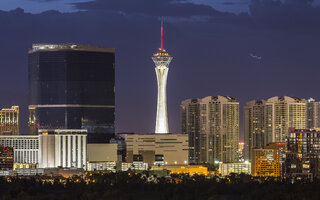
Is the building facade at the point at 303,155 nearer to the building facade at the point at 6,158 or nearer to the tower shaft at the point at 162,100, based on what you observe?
the tower shaft at the point at 162,100

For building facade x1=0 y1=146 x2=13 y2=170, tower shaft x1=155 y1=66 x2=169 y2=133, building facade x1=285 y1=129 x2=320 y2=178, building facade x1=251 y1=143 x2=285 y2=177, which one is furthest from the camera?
tower shaft x1=155 y1=66 x2=169 y2=133

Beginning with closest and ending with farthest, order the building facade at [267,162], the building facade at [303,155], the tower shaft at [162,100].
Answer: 1. the building facade at [303,155]
2. the building facade at [267,162]
3. the tower shaft at [162,100]

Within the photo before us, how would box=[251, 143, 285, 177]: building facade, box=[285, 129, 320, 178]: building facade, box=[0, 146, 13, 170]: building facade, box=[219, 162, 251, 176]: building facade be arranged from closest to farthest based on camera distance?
box=[285, 129, 320, 178]: building facade
box=[251, 143, 285, 177]: building facade
box=[219, 162, 251, 176]: building facade
box=[0, 146, 13, 170]: building facade

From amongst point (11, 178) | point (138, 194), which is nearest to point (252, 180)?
Result: point (138, 194)

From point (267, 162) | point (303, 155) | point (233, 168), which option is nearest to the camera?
point (303, 155)

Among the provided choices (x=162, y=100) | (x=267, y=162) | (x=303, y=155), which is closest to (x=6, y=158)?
(x=162, y=100)

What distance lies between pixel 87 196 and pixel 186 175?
149 feet

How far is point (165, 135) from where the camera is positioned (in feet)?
654

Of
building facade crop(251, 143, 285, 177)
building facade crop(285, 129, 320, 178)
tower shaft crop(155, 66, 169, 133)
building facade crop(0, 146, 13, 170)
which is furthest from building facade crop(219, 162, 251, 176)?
building facade crop(0, 146, 13, 170)

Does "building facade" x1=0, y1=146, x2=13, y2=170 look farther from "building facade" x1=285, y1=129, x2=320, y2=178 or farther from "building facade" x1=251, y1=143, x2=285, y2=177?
"building facade" x1=285, y1=129, x2=320, y2=178

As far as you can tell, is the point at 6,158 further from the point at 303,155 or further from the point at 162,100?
the point at 303,155

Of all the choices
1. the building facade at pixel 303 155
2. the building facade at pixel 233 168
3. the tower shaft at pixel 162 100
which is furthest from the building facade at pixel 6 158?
the building facade at pixel 303 155

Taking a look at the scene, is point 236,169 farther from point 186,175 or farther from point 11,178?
point 11,178

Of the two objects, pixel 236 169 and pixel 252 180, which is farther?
pixel 236 169
